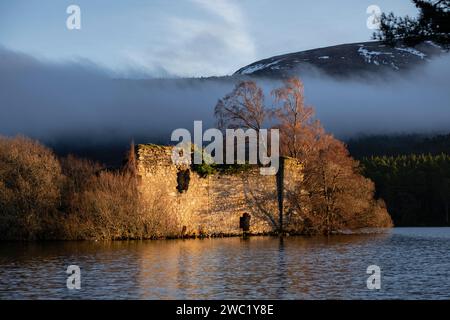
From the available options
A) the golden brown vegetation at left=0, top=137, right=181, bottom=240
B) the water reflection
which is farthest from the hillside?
the water reflection

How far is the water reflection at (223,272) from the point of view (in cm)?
1580

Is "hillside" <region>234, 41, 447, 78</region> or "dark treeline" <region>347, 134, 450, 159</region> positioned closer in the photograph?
"dark treeline" <region>347, 134, 450, 159</region>

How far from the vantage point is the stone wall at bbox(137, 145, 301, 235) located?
119ft

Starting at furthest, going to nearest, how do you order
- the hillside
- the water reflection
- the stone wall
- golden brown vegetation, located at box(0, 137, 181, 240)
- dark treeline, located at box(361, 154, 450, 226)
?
the hillside → dark treeline, located at box(361, 154, 450, 226) → the stone wall → golden brown vegetation, located at box(0, 137, 181, 240) → the water reflection

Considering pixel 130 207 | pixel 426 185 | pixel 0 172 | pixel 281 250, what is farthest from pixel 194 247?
pixel 426 185

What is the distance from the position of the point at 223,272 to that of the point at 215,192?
61.9 feet

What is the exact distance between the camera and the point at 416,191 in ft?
252

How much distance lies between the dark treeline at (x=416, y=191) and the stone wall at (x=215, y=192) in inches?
1416

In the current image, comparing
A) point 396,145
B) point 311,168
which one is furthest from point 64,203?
point 396,145

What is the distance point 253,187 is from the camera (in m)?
39.8

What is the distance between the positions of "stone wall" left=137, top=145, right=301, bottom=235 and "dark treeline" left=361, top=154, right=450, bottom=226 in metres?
36.0

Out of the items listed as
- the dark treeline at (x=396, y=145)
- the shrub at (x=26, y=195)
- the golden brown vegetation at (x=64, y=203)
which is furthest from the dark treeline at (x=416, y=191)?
the dark treeline at (x=396, y=145)

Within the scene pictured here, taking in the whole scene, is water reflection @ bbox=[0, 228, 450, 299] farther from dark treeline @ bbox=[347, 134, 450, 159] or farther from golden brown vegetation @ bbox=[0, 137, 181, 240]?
dark treeline @ bbox=[347, 134, 450, 159]
